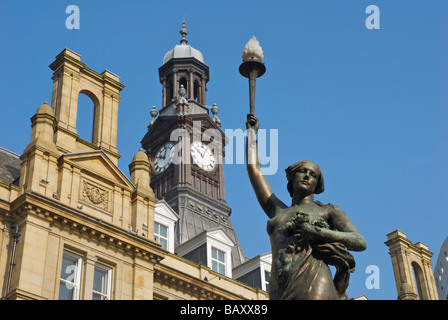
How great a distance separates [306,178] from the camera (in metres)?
8.63

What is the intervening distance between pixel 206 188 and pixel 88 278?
115 ft

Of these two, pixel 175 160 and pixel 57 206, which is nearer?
pixel 57 206

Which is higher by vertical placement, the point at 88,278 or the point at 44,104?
the point at 44,104

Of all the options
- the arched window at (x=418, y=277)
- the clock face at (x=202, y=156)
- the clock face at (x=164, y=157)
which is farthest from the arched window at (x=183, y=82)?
the arched window at (x=418, y=277)

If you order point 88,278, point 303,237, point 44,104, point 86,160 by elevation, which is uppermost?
point 44,104

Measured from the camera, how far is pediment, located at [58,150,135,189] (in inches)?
1147

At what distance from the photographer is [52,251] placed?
26359mm

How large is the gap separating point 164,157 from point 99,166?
34.7 m

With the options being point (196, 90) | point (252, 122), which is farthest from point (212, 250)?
point (196, 90)

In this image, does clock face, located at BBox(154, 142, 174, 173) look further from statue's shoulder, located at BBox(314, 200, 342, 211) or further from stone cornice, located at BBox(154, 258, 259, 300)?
statue's shoulder, located at BBox(314, 200, 342, 211)

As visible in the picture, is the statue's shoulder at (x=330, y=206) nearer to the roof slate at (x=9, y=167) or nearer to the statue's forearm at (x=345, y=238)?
the statue's forearm at (x=345, y=238)
